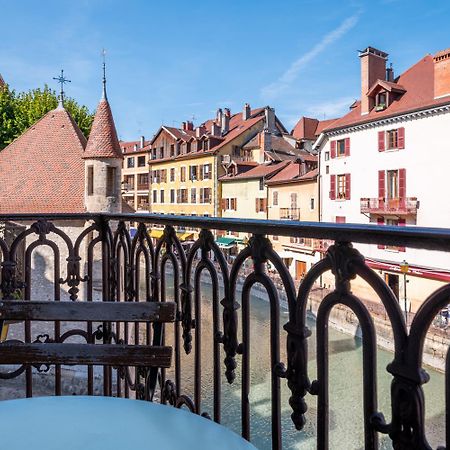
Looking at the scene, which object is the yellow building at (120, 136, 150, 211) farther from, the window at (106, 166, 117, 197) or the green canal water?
the window at (106, 166, 117, 197)

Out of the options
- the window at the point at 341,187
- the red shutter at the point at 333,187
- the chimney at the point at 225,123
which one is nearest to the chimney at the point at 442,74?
the window at the point at 341,187

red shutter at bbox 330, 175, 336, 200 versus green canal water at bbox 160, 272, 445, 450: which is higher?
red shutter at bbox 330, 175, 336, 200

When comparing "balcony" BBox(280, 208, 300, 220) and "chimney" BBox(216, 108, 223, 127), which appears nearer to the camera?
"balcony" BBox(280, 208, 300, 220)

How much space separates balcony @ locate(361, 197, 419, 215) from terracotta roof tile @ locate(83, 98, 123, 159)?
12876 mm

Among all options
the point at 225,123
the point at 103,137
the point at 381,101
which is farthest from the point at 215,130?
the point at 103,137

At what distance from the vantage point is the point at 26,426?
1387 millimetres

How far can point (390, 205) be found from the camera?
22250 mm

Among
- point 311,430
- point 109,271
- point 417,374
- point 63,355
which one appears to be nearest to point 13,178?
point 311,430

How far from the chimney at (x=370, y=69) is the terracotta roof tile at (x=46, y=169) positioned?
49.0ft

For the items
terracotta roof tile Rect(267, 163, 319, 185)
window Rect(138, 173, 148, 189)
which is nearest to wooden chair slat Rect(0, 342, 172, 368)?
terracotta roof tile Rect(267, 163, 319, 185)

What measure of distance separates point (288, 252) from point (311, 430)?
14886mm

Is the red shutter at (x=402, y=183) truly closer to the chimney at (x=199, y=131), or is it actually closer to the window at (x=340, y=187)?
the window at (x=340, y=187)

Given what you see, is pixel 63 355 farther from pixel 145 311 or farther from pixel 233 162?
pixel 233 162

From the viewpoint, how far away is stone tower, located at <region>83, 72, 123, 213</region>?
17750 mm
